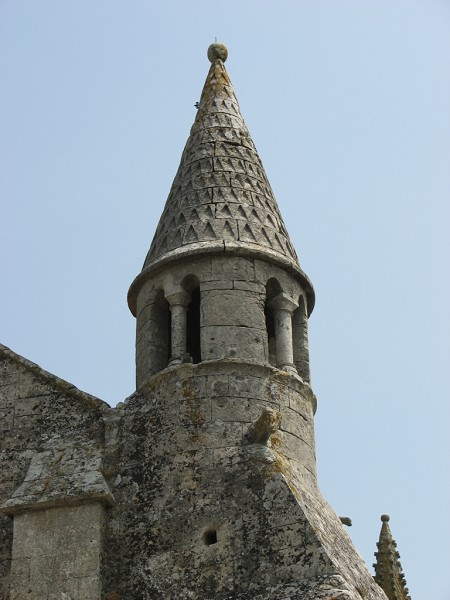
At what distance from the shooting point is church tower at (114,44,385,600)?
11680mm

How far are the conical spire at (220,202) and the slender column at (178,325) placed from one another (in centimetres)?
46

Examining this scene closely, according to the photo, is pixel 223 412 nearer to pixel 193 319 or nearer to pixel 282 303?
pixel 282 303

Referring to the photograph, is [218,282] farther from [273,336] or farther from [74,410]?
[74,410]

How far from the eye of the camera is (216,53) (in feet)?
54.5

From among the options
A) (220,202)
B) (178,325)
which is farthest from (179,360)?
(220,202)

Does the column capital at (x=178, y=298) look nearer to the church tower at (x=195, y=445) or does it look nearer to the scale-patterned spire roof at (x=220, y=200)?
the church tower at (x=195, y=445)

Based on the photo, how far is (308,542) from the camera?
11.5 m

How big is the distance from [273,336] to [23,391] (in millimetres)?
2916

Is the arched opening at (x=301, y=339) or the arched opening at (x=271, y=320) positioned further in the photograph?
the arched opening at (x=271, y=320)

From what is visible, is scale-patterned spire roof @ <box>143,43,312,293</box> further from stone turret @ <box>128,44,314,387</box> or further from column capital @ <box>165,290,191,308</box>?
column capital @ <box>165,290,191,308</box>

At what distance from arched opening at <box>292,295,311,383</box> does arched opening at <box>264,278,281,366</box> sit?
0.83ft

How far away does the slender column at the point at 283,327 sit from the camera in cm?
1359

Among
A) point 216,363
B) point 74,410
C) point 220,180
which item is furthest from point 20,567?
point 220,180

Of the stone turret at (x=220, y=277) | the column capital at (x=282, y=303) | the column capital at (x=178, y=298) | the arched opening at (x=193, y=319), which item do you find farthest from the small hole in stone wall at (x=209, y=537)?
the column capital at (x=282, y=303)
